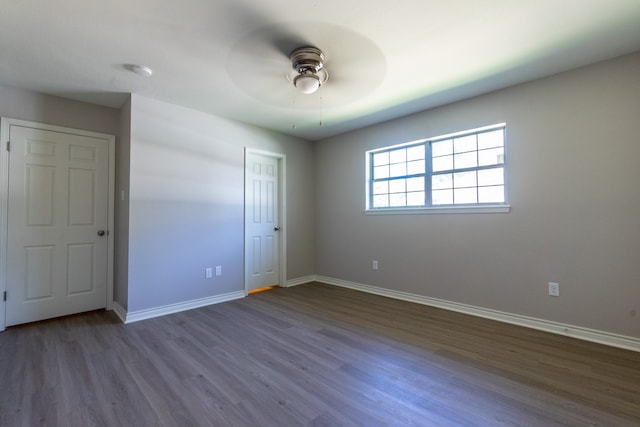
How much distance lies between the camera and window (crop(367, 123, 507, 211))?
3.21 m

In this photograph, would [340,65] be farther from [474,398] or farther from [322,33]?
[474,398]

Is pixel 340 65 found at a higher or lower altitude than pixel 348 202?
higher

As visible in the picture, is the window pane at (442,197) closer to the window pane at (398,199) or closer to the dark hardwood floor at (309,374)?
the window pane at (398,199)

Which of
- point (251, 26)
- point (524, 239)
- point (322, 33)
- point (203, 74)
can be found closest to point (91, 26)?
point (203, 74)

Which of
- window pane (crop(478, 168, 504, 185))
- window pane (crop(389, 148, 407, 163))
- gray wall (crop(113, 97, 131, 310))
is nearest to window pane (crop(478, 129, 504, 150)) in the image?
window pane (crop(478, 168, 504, 185))

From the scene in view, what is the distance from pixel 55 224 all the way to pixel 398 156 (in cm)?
429

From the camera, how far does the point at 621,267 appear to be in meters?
2.45

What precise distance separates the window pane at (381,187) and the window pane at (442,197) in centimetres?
73

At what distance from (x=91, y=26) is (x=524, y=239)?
4.17 meters

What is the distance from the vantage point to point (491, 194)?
3215 mm

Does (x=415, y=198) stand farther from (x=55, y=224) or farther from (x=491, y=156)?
(x=55, y=224)

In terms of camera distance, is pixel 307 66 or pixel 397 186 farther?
pixel 397 186

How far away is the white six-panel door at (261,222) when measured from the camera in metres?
4.27

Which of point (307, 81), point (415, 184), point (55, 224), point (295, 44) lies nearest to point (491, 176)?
point (415, 184)
